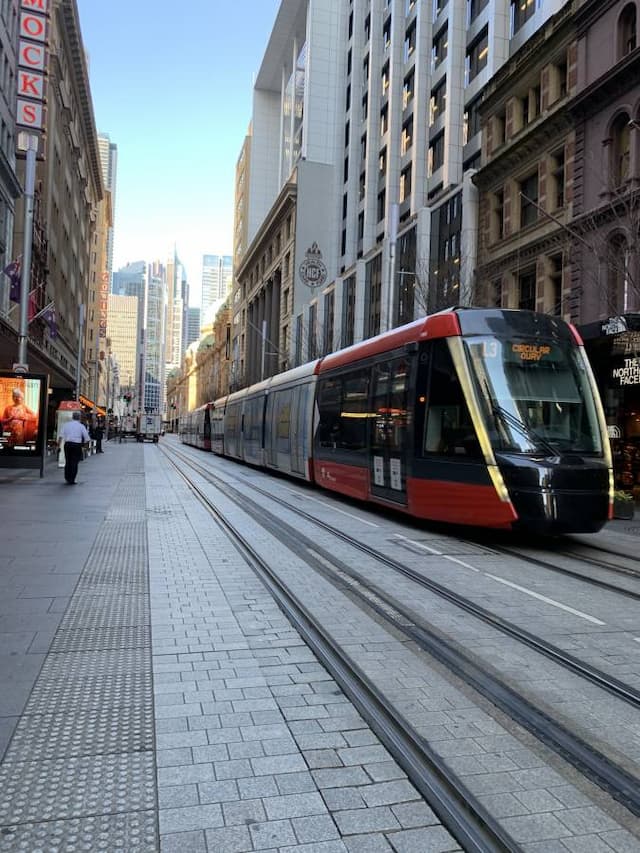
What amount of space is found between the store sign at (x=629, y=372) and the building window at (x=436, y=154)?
87.9 ft

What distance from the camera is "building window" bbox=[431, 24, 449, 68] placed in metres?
41.9

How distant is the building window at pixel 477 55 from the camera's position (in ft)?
123

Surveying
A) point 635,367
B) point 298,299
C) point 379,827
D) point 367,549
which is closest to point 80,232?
point 298,299

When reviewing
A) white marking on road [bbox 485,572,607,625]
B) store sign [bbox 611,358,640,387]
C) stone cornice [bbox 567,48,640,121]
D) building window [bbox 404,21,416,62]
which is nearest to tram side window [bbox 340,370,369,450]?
white marking on road [bbox 485,572,607,625]

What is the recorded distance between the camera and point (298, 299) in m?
69.2

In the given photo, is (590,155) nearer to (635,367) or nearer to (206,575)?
(635,367)

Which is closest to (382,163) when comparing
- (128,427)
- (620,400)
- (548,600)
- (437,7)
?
(437,7)

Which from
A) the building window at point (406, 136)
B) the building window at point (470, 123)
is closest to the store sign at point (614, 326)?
the building window at point (470, 123)

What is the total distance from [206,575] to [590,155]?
20.9 metres

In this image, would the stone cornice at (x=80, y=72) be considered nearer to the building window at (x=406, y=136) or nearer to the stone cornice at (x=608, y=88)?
the building window at (x=406, y=136)

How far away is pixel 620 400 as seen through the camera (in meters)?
20.9

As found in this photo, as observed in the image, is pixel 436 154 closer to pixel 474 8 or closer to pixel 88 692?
pixel 474 8

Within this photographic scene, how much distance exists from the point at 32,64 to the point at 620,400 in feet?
88.3

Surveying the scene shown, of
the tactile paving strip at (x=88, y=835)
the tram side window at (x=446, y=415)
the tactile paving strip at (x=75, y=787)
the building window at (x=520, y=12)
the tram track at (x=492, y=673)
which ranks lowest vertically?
the tram track at (x=492, y=673)
